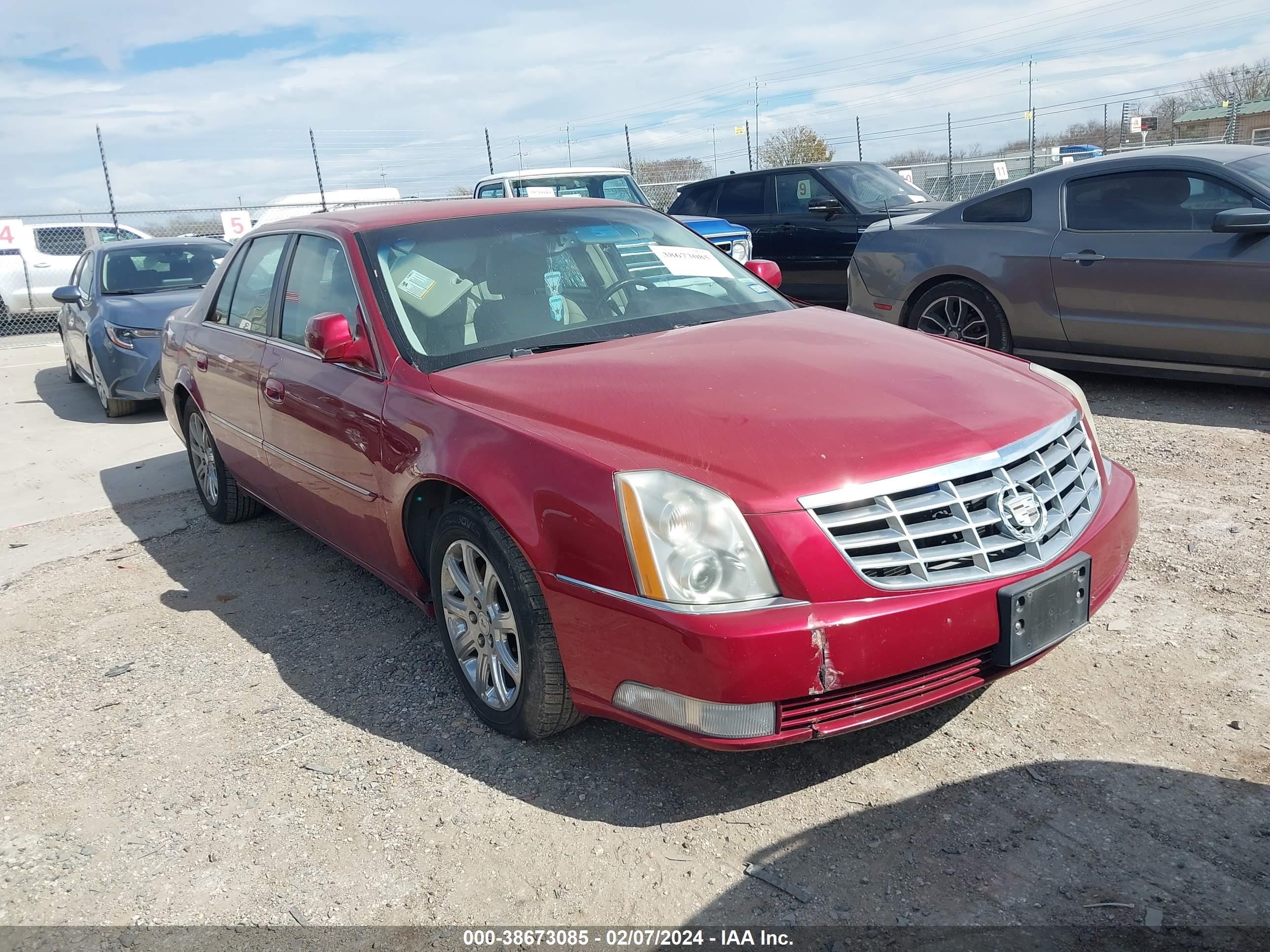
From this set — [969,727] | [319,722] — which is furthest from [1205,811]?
[319,722]

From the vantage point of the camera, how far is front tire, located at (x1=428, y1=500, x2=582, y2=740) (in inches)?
113

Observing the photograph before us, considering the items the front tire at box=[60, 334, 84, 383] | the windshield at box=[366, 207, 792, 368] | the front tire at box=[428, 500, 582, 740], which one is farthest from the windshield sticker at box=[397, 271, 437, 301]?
the front tire at box=[60, 334, 84, 383]

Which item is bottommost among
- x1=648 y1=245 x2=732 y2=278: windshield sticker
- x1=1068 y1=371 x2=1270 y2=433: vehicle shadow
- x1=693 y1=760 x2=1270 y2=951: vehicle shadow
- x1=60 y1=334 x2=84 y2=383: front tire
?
x1=693 y1=760 x2=1270 y2=951: vehicle shadow

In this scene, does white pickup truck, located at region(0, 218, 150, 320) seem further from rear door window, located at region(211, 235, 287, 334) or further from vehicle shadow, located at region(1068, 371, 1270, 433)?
vehicle shadow, located at region(1068, 371, 1270, 433)

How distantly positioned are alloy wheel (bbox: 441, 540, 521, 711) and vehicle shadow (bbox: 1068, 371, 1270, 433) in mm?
4613

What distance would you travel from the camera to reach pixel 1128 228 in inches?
253

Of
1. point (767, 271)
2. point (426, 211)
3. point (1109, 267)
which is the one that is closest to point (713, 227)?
point (1109, 267)

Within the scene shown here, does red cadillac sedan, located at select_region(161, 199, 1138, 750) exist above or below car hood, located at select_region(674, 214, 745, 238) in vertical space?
below

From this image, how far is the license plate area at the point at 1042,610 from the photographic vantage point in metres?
2.59

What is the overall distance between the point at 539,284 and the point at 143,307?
253 inches

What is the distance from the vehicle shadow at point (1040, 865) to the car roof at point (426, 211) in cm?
263

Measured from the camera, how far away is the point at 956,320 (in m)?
7.23

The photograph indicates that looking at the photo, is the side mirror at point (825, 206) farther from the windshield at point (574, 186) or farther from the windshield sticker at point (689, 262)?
the windshield sticker at point (689, 262)

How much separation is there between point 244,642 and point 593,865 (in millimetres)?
2131
